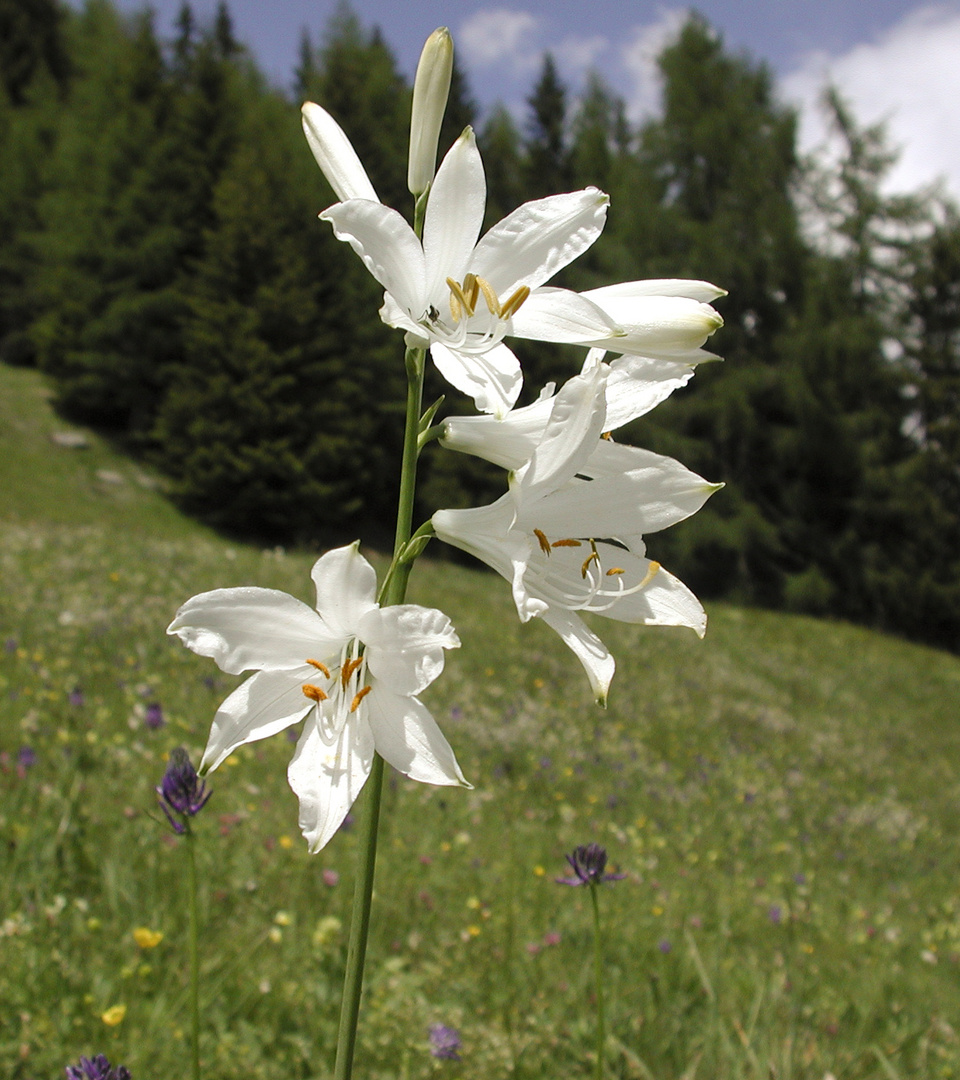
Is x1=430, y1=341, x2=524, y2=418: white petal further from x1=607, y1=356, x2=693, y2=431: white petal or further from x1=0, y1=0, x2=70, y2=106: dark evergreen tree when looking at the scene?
x1=0, y1=0, x2=70, y2=106: dark evergreen tree

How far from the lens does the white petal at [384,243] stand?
1224 mm

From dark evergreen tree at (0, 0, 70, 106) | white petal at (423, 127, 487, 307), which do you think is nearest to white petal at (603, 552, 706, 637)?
white petal at (423, 127, 487, 307)

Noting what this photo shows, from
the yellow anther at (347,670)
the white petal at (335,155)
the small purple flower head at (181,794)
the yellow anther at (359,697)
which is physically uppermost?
the white petal at (335,155)

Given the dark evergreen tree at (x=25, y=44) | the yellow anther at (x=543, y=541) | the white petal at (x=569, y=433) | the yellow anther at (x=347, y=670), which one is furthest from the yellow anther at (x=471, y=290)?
the dark evergreen tree at (x=25, y=44)

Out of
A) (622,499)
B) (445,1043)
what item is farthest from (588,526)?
(445,1043)

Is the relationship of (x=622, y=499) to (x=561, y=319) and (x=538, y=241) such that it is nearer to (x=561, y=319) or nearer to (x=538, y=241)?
(x=561, y=319)

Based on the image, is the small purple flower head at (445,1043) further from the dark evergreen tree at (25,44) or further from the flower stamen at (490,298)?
the dark evergreen tree at (25,44)

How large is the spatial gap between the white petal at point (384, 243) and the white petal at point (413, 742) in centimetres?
64

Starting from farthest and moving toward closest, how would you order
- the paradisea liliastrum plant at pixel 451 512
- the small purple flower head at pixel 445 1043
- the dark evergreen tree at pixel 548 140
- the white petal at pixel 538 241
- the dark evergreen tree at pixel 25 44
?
1. the dark evergreen tree at pixel 25 44
2. the dark evergreen tree at pixel 548 140
3. the small purple flower head at pixel 445 1043
4. the white petal at pixel 538 241
5. the paradisea liliastrum plant at pixel 451 512

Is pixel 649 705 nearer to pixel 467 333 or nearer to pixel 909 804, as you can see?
pixel 909 804

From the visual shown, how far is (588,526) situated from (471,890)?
2.59 metres

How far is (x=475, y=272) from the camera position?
1.40 meters

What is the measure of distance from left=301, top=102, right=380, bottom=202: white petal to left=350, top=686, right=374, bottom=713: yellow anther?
0.84 m

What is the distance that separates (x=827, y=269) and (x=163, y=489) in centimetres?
1881
